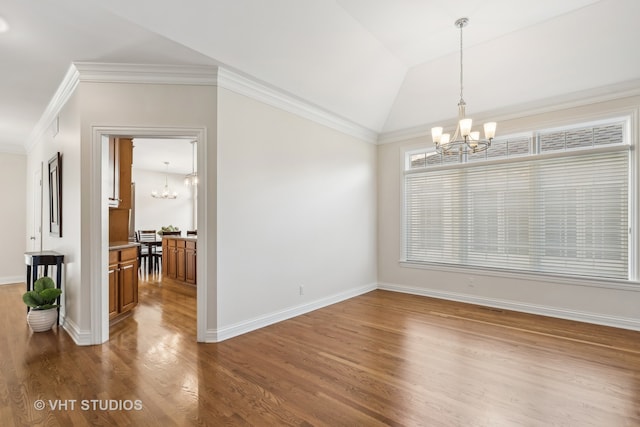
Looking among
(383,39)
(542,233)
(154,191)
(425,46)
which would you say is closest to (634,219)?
(542,233)

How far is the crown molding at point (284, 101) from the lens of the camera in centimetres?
338

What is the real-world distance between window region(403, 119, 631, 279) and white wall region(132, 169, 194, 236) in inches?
327

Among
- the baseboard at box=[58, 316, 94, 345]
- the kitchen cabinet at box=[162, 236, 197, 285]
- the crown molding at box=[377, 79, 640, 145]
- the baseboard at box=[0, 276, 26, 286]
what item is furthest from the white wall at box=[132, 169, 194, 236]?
the crown molding at box=[377, 79, 640, 145]

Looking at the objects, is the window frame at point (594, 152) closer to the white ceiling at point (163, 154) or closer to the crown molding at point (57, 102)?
the crown molding at point (57, 102)


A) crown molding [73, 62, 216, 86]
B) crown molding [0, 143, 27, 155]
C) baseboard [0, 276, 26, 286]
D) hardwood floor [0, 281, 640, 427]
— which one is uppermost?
crown molding [73, 62, 216, 86]

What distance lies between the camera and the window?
3836 millimetres

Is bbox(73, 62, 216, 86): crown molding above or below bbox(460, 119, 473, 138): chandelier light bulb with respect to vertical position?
above

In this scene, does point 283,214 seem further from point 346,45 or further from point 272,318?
point 346,45

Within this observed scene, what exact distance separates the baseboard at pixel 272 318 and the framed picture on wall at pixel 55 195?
2.42 meters

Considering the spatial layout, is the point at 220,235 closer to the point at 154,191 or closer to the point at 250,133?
the point at 250,133

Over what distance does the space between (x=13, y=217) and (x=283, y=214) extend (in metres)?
6.18
